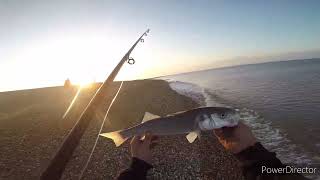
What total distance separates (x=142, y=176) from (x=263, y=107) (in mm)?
37798

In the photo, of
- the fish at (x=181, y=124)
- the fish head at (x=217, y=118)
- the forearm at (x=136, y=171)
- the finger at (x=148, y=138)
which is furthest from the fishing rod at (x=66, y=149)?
the fish head at (x=217, y=118)

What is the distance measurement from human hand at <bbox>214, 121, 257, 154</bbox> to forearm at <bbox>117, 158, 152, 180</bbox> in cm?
121

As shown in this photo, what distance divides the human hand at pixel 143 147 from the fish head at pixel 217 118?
879 mm

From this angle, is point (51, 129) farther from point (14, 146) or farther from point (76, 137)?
point (76, 137)

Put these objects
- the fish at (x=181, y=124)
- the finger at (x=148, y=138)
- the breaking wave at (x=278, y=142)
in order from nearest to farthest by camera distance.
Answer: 1. the finger at (x=148, y=138)
2. the fish at (x=181, y=124)
3. the breaking wave at (x=278, y=142)

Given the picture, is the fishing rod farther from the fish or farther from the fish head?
the fish head

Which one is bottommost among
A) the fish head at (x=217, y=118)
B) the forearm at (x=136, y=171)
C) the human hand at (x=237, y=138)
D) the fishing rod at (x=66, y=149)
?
the forearm at (x=136, y=171)

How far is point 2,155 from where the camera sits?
19828 millimetres

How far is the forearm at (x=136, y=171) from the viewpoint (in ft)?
11.5

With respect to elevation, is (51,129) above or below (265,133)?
above

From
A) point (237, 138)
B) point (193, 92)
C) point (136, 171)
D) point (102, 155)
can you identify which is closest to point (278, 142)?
point (102, 155)

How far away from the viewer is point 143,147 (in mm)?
3959

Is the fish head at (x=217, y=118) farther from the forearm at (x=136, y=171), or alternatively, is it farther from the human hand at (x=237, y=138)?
the forearm at (x=136, y=171)

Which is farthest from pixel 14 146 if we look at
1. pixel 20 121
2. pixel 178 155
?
pixel 178 155
